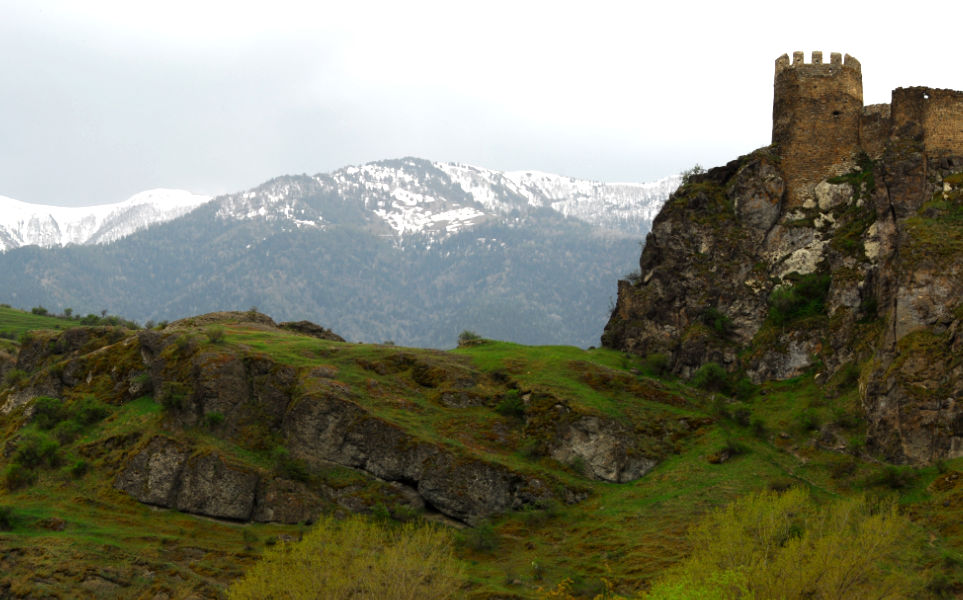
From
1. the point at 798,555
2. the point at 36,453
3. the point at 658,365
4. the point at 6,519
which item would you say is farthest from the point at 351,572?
the point at 658,365

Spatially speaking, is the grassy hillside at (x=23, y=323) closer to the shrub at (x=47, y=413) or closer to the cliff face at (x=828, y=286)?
the shrub at (x=47, y=413)

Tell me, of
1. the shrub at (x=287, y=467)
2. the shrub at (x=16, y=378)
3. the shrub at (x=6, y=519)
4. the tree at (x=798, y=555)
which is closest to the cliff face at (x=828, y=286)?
the tree at (x=798, y=555)

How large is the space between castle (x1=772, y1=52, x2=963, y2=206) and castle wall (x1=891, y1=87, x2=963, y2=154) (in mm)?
96

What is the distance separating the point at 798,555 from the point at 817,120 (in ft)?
195

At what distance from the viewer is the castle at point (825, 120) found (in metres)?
90.6

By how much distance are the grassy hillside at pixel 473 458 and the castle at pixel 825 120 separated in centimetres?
2460

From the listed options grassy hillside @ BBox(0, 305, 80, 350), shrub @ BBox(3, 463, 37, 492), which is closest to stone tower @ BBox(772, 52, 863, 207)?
shrub @ BBox(3, 463, 37, 492)

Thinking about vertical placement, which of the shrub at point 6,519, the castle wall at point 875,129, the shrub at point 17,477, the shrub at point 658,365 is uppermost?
the castle wall at point 875,129

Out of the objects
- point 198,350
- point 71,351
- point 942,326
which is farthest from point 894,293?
point 71,351

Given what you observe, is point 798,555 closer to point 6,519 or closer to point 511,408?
point 511,408

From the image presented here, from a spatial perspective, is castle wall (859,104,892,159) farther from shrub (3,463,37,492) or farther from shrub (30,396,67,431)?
shrub (3,463,37,492)

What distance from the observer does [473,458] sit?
74188mm

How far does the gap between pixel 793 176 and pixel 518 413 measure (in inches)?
1517

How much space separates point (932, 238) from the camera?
7431cm
